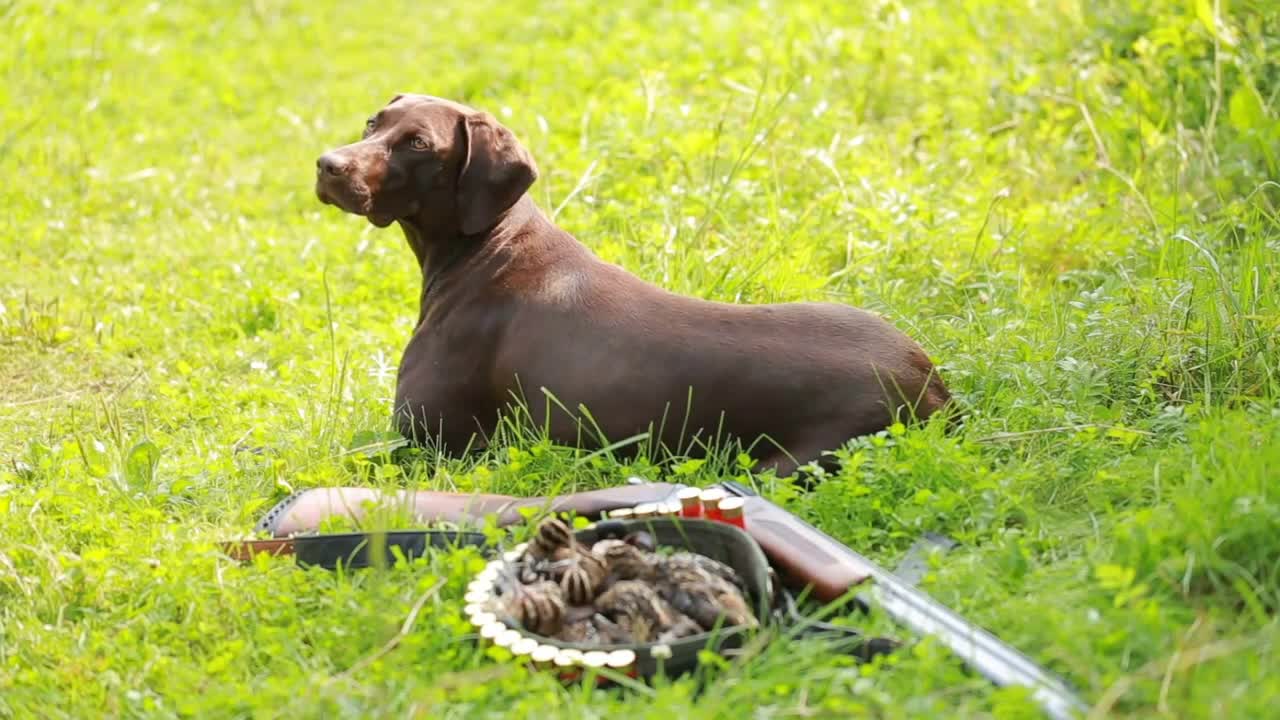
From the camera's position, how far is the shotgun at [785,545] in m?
2.90

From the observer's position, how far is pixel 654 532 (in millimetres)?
3471

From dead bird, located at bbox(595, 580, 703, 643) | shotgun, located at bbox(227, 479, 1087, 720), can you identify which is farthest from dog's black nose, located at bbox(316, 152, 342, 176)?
dead bird, located at bbox(595, 580, 703, 643)

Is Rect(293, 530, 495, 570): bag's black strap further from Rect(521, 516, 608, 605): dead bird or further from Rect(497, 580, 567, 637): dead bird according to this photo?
Rect(497, 580, 567, 637): dead bird

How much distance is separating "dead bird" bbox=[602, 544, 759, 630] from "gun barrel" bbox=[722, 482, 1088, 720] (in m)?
0.18

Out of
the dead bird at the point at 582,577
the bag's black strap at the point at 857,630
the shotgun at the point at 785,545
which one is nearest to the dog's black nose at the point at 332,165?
the shotgun at the point at 785,545

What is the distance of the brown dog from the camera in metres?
4.09

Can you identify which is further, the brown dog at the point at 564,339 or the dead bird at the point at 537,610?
the brown dog at the point at 564,339

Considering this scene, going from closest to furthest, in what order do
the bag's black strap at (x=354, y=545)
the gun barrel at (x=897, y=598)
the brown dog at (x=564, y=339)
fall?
the gun barrel at (x=897, y=598) → the bag's black strap at (x=354, y=545) → the brown dog at (x=564, y=339)

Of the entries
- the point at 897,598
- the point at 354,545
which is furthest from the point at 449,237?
the point at 897,598

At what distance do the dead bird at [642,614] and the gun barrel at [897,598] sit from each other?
Result: 1.17 feet

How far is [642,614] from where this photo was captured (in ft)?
10.4

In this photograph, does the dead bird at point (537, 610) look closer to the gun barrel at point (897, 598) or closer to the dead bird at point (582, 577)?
the dead bird at point (582, 577)

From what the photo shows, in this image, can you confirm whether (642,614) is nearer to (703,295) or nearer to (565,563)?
(565,563)

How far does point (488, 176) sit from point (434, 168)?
0.53 ft
